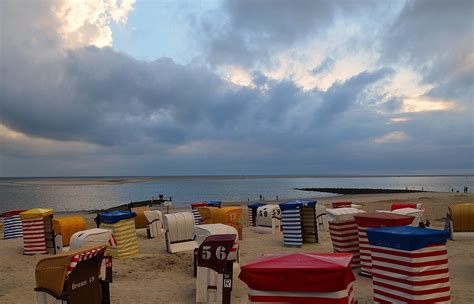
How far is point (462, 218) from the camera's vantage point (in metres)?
17.1

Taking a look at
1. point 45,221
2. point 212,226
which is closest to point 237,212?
point 212,226

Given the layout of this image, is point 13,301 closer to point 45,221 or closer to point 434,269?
point 45,221

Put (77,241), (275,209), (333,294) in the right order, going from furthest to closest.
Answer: (275,209), (77,241), (333,294)

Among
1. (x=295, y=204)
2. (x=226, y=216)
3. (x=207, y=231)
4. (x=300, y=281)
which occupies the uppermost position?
(x=295, y=204)

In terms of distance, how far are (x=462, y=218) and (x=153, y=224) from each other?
14166 millimetres

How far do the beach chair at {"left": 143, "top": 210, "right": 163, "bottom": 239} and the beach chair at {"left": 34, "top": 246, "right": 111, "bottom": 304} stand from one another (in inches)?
519

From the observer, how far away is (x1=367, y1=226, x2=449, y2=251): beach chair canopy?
7.36m

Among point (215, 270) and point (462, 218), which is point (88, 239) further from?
point (462, 218)

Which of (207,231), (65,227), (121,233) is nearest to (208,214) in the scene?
(121,233)

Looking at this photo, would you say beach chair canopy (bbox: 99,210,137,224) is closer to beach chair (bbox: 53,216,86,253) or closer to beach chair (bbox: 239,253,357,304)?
beach chair (bbox: 53,216,86,253)

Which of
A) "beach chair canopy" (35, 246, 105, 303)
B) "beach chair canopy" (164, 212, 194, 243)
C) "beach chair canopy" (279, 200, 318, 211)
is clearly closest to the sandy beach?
"beach chair canopy" (164, 212, 194, 243)

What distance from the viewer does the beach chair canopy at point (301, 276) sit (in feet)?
16.7

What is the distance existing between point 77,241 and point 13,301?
2936mm

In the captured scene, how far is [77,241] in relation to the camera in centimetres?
Result: 1287
